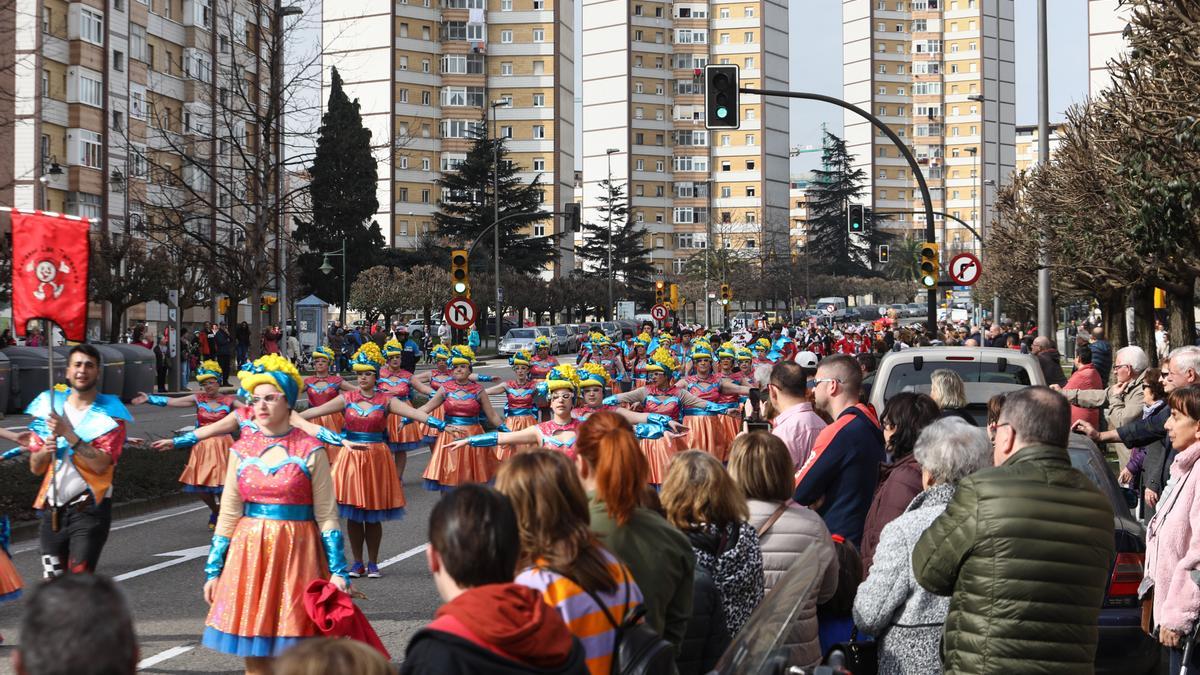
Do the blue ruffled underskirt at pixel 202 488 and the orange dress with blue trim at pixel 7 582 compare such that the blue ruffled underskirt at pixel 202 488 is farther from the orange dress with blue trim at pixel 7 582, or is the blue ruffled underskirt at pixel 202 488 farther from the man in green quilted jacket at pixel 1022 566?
the man in green quilted jacket at pixel 1022 566

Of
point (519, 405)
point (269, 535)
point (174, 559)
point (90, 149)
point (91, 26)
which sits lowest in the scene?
point (174, 559)

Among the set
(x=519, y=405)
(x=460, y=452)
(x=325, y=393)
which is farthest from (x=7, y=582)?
(x=519, y=405)

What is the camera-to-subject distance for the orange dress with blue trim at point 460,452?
15188 mm

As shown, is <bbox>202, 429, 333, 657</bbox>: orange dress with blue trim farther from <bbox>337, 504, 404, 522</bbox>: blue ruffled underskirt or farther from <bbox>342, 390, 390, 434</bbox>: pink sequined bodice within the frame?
<bbox>342, 390, 390, 434</bbox>: pink sequined bodice

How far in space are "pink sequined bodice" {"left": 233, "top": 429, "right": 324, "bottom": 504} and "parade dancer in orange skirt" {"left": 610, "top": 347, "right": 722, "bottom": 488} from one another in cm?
792

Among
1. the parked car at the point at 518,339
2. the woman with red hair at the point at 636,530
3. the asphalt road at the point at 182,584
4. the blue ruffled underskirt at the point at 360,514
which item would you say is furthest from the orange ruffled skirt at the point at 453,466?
the parked car at the point at 518,339

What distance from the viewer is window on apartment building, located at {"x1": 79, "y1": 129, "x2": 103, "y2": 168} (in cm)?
6028

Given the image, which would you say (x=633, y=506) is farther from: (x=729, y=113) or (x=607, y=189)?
(x=607, y=189)

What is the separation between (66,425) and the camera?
8.70m

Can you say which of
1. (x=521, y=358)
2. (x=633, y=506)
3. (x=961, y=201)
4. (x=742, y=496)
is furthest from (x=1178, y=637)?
(x=961, y=201)

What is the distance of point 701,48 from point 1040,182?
103 meters

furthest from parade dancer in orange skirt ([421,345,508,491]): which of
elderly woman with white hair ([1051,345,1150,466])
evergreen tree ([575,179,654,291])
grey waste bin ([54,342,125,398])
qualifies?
evergreen tree ([575,179,654,291])

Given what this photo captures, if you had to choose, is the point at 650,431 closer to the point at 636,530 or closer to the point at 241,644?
the point at 241,644

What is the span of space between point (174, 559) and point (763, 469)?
28.9ft
